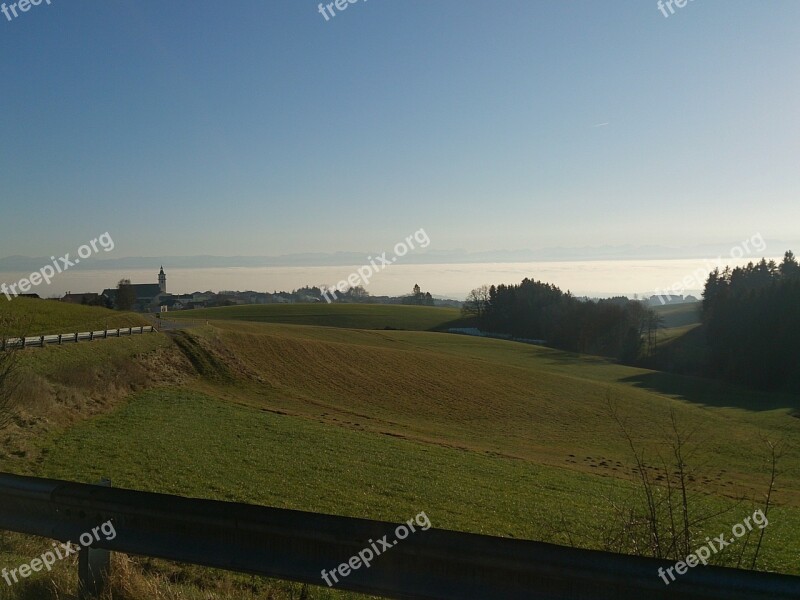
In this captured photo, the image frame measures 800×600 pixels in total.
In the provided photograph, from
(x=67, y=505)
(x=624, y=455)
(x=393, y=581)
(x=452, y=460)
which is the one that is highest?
(x=67, y=505)

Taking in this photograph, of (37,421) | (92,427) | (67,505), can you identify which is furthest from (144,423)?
(67,505)

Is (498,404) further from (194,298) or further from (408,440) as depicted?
(194,298)

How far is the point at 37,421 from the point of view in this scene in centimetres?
1833

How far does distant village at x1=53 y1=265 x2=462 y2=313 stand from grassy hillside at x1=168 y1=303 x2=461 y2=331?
8.83 metres

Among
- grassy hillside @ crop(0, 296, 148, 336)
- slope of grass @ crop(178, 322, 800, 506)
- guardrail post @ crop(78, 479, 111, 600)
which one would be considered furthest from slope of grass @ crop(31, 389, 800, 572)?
grassy hillside @ crop(0, 296, 148, 336)

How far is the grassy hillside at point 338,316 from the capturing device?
9908 centimetres

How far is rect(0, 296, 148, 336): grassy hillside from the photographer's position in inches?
1403

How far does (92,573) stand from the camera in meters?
3.99

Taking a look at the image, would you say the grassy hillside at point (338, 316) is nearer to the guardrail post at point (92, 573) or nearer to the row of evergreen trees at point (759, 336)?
the row of evergreen trees at point (759, 336)

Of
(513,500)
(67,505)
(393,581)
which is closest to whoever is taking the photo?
(393,581)

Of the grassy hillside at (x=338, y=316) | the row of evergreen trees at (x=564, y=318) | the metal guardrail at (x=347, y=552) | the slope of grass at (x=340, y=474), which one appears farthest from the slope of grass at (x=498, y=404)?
the grassy hillside at (x=338, y=316)

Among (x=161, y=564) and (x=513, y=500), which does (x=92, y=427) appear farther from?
(x=161, y=564)

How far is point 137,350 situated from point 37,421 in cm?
1686

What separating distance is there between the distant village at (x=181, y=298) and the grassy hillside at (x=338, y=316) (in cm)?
883
